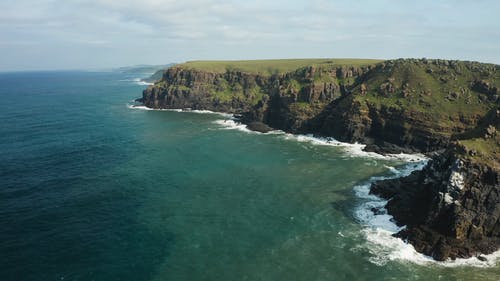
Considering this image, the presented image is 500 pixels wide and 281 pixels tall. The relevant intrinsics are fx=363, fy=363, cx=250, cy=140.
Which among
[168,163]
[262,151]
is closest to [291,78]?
[262,151]

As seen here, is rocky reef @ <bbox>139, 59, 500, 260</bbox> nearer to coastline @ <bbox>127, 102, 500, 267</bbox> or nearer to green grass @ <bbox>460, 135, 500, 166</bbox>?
green grass @ <bbox>460, 135, 500, 166</bbox>

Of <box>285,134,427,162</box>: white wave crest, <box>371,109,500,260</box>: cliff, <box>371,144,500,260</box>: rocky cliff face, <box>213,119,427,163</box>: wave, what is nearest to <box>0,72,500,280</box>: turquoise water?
<box>285,134,427,162</box>: white wave crest

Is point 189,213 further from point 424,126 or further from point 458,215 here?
point 424,126

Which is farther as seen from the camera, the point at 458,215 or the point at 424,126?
the point at 424,126

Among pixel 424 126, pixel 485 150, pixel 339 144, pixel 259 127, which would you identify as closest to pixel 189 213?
pixel 485 150

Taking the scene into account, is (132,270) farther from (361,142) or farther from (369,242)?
(361,142)
